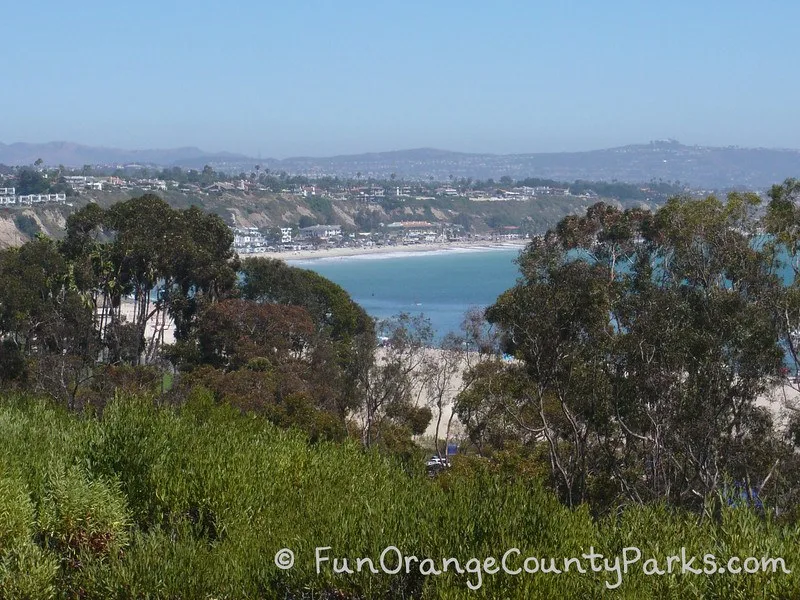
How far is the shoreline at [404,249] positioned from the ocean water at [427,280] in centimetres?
115

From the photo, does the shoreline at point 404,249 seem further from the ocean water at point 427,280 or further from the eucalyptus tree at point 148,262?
the eucalyptus tree at point 148,262

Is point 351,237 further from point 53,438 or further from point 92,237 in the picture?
point 53,438

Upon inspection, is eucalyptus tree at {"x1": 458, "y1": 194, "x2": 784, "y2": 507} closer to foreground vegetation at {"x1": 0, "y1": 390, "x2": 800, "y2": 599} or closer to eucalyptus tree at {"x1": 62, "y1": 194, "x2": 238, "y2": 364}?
foreground vegetation at {"x1": 0, "y1": 390, "x2": 800, "y2": 599}

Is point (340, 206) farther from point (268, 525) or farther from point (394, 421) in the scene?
point (268, 525)

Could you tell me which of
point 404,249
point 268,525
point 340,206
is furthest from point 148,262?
point 340,206

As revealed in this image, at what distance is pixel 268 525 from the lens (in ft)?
31.2

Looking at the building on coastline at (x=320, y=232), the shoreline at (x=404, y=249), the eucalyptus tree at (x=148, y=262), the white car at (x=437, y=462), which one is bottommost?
the shoreline at (x=404, y=249)

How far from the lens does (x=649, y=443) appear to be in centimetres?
1691

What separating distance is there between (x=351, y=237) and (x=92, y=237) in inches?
3587

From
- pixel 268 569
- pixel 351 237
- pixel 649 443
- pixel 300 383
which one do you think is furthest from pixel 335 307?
pixel 351 237

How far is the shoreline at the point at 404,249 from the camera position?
108 metres

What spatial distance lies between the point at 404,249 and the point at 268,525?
361 feet

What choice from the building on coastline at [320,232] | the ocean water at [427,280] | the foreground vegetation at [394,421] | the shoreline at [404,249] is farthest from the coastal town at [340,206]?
the foreground vegetation at [394,421]

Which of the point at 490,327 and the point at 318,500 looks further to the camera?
the point at 490,327
